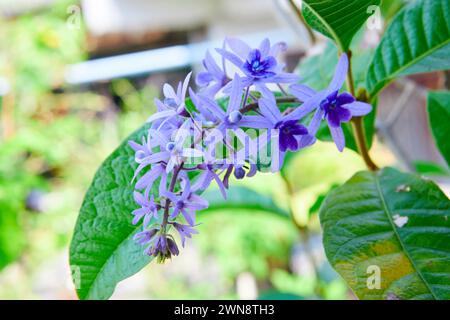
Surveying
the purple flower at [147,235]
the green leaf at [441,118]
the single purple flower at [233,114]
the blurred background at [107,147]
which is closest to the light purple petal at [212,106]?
the single purple flower at [233,114]

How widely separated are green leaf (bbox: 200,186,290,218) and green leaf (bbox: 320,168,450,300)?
31cm

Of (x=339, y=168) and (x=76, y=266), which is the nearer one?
(x=76, y=266)

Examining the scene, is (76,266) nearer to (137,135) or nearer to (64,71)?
(137,135)

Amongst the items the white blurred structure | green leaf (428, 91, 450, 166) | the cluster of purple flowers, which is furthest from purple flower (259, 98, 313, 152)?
the white blurred structure

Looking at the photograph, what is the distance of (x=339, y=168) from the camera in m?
2.23

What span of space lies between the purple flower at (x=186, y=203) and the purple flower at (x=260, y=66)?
89 mm

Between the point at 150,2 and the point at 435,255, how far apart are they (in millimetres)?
1927

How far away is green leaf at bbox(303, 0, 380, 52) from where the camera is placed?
45cm

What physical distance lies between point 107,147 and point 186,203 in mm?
2624

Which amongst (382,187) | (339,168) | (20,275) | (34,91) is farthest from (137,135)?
(34,91)

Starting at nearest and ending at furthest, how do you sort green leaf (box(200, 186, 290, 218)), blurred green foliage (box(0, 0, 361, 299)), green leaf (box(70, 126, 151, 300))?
green leaf (box(70, 126, 151, 300)) < green leaf (box(200, 186, 290, 218)) < blurred green foliage (box(0, 0, 361, 299))

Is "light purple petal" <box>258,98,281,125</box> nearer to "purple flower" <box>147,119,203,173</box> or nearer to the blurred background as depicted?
"purple flower" <box>147,119,203,173</box>
